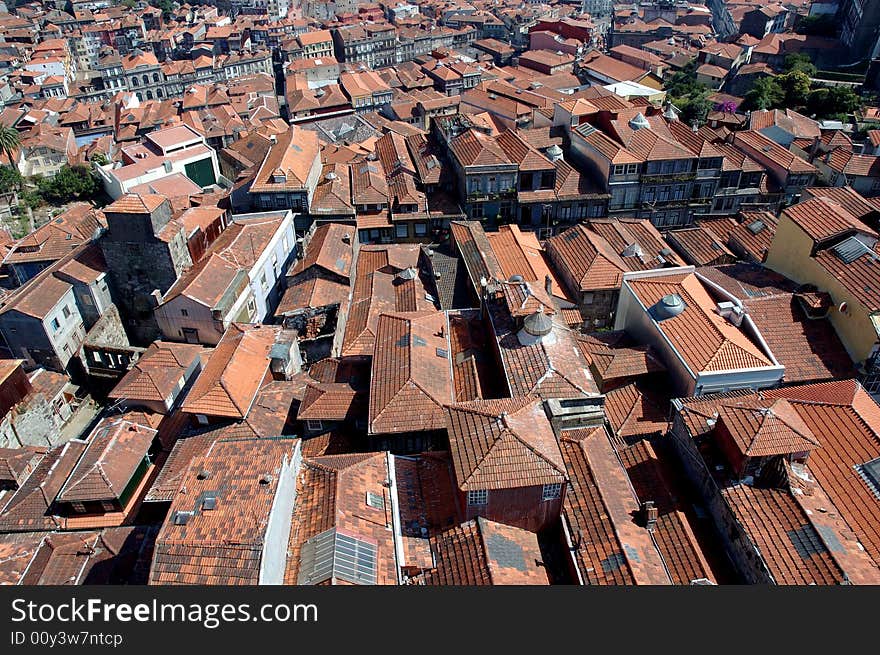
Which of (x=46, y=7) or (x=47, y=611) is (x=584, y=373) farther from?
(x=46, y=7)

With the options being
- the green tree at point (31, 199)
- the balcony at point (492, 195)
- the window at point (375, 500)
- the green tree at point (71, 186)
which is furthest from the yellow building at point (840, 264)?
the green tree at point (31, 199)

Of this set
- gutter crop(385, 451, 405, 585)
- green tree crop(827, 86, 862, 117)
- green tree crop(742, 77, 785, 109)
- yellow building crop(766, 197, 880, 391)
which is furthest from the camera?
green tree crop(742, 77, 785, 109)

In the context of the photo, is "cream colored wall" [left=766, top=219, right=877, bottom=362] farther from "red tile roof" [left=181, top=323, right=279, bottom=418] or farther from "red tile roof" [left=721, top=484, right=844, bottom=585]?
"red tile roof" [left=181, top=323, right=279, bottom=418]

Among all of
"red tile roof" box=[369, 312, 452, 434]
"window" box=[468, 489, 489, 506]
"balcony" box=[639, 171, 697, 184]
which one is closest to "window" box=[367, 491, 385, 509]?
"red tile roof" box=[369, 312, 452, 434]

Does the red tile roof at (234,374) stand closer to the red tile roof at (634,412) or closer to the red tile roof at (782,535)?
the red tile roof at (634,412)

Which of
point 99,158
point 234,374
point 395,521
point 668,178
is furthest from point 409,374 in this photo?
point 99,158

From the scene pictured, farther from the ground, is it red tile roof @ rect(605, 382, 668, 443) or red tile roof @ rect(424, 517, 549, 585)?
red tile roof @ rect(424, 517, 549, 585)
